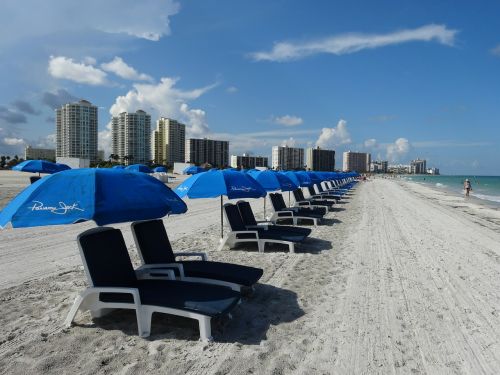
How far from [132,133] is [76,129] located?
1463 centimetres

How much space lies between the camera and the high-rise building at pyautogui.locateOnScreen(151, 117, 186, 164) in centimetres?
11256

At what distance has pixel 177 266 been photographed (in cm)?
558

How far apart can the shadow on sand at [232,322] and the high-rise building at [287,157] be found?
113 meters

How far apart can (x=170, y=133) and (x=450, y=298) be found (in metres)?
111

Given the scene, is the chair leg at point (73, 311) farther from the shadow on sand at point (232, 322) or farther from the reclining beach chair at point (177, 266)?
the reclining beach chair at point (177, 266)

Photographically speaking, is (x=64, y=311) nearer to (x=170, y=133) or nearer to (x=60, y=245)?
(x=60, y=245)

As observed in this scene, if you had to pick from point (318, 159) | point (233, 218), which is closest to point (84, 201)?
point (233, 218)

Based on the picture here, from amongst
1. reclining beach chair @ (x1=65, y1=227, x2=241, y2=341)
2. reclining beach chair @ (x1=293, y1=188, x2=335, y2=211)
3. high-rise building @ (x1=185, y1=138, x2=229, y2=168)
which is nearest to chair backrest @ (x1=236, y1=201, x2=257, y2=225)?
reclining beach chair @ (x1=65, y1=227, x2=241, y2=341)

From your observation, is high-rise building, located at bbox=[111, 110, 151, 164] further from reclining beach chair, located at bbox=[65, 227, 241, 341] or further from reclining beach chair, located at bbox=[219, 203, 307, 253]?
reclining beach chair, located at bbox=[65, 227, 241, 341]

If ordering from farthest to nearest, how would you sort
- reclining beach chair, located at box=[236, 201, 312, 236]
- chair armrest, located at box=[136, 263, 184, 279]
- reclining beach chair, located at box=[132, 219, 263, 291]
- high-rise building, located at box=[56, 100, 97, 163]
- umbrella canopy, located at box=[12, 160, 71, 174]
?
1. high-rise building, located at box=[56, 100, 97, 163]
2. umbrella canopy, located at box=[12, 160, 71, 174]
3. reclining beach chair, located at box=[236, 201, 312, 236]
4. chair armrest, located at box=[136, 263, 184, 279]
5. reclining beach chair, located at box=[132, 219, 263, 291]

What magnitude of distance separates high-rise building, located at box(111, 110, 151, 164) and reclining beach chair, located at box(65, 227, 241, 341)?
10186cm

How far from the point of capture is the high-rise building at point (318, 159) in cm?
13112

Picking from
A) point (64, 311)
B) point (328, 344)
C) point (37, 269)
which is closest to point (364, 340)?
point (328, 344)

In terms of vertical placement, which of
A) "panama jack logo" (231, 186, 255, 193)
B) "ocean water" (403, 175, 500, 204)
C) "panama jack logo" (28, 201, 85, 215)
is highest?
"panama jack logo" (28, 201, 85, 215)
